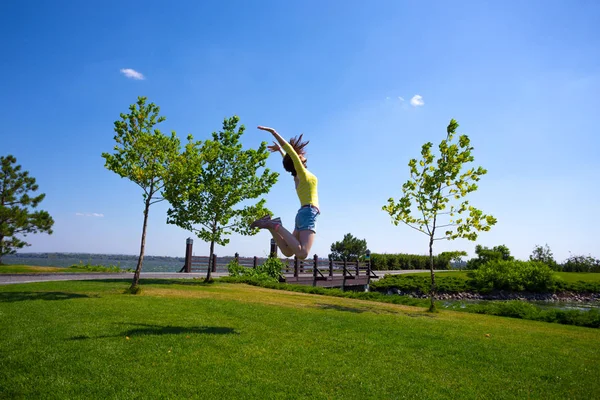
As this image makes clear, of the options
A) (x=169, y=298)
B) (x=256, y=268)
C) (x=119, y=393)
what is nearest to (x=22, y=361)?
(x=119, y=393)

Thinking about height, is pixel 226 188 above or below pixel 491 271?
above

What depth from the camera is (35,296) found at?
1019cm

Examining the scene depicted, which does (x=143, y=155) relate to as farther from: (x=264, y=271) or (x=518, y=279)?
(x=518, y=279)

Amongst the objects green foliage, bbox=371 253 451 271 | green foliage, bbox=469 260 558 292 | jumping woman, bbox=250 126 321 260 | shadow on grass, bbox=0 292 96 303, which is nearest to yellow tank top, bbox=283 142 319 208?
jumping woman, bbox=250 126 321 260

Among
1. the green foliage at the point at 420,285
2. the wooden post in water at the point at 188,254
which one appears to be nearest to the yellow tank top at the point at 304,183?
the wooden post in water at the point at 188,254

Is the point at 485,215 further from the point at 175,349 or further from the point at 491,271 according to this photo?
the point at 491,271

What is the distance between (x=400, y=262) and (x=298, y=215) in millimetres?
46763

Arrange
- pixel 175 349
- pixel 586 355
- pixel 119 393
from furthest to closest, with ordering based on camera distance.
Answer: pixel 586 355, pixel 175 349, pixel 119 393

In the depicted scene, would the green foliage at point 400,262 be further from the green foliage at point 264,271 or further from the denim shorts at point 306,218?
the denim shorts at point 306,218

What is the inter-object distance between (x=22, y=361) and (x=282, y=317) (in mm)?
5195

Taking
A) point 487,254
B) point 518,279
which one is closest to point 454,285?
point 518,279

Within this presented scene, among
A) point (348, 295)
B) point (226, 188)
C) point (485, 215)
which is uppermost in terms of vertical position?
point (226, 188)

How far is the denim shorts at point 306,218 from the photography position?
6633mm

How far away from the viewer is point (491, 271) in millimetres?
28062
